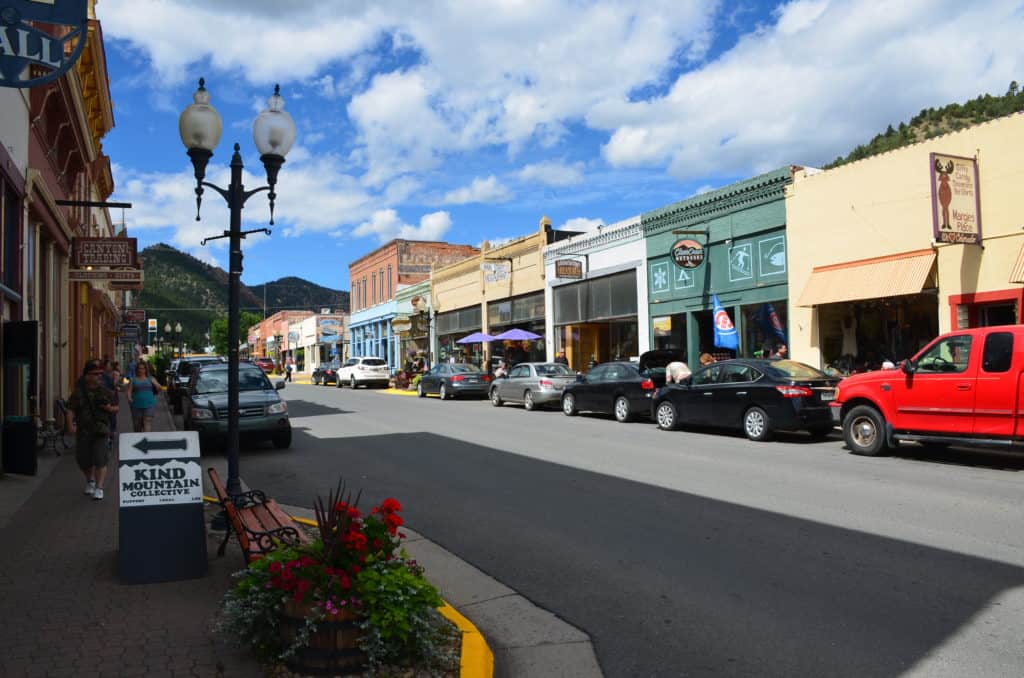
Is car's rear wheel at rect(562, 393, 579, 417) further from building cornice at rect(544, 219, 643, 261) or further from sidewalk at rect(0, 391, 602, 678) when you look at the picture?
sidewalk at rect(0, 391, 602, 678)

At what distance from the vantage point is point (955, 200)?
51.8ft

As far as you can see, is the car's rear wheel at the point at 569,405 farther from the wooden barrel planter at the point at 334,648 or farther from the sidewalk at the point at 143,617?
the wooden barrel planter at the point at 334,648

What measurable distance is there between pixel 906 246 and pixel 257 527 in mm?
16178

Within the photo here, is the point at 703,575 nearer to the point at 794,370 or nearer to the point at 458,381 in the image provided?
the point at 794,370

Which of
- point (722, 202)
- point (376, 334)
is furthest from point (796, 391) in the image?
point (376, 334)

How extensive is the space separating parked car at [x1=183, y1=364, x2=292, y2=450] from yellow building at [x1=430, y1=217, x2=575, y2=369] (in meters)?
18.4

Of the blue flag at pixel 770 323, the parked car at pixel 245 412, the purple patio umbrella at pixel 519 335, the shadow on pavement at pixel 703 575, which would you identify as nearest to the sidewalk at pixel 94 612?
the shadow on pavement at pixel 703 575

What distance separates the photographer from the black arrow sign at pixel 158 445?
574 centimetres

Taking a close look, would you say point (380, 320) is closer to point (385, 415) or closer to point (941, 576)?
point (385, 415)

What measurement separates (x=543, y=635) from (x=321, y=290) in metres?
186

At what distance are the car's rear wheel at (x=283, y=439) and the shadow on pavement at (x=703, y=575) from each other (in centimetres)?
455

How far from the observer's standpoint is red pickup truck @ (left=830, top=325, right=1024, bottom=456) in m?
10.4

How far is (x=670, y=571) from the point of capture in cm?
600

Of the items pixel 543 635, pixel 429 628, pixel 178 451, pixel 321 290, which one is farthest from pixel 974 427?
pixel 321 290
